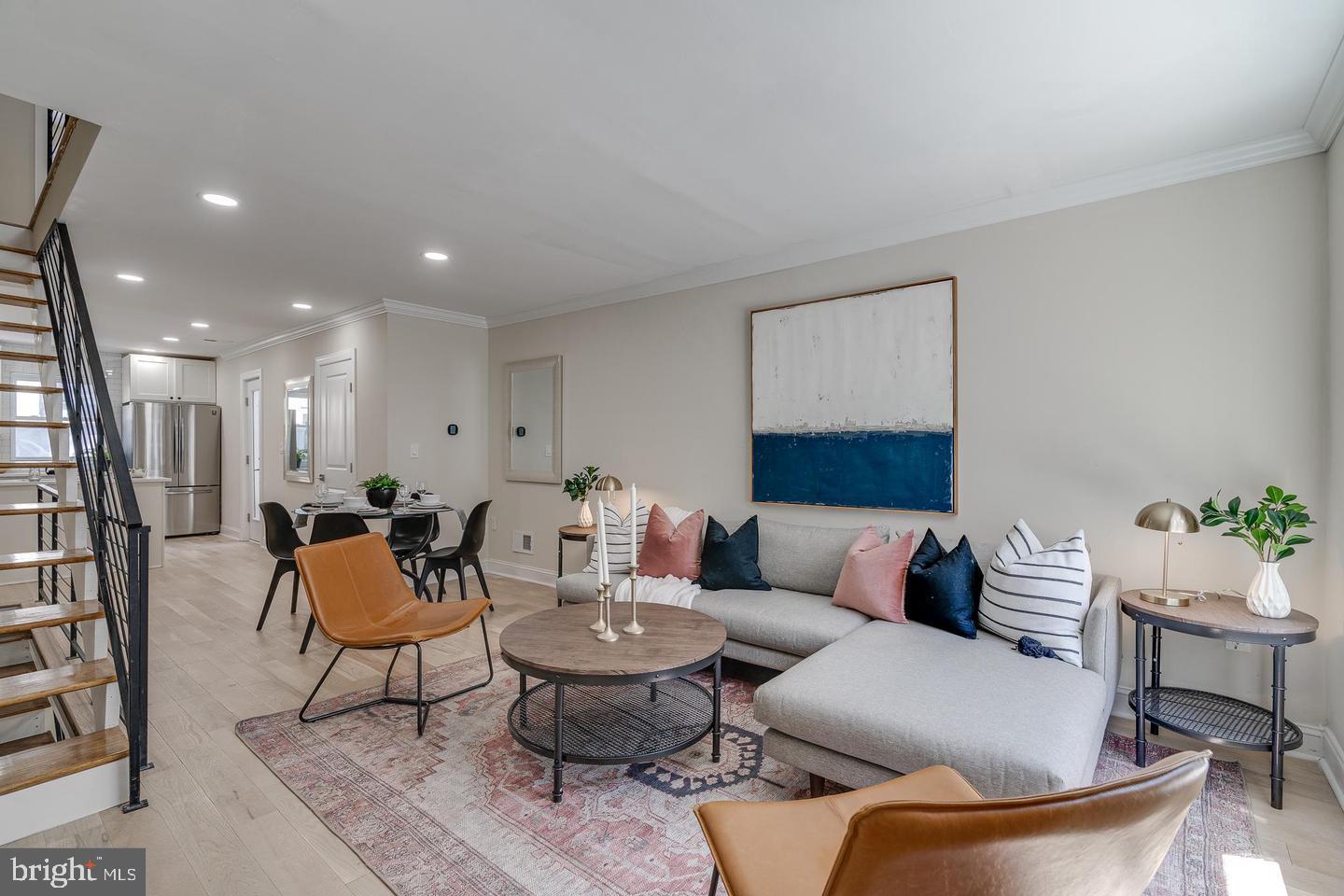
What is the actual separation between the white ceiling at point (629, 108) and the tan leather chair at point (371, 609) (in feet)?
5.85

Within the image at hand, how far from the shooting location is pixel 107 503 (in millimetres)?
2717

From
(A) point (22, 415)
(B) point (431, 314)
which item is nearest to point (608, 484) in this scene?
(B) point (431, 314)

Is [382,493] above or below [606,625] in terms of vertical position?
above

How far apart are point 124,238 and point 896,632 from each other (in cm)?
489

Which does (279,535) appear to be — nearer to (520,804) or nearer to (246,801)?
(246,801)

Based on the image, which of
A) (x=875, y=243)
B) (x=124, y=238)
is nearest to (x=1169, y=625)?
(x=875, y=243)

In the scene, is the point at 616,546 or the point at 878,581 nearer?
the point at 878,581

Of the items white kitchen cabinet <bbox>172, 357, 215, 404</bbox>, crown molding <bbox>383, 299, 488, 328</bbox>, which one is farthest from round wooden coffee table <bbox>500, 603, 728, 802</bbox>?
white kitchen cabinet <bbox>172, 357, 215, 404</bbox>

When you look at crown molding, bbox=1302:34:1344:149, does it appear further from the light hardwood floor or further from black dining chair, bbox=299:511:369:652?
black dining chair, bbox=299:511:369:652

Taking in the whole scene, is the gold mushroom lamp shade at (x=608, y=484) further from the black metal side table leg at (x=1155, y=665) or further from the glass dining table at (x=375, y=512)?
the black metal side table leg at (x=1155, y=665)

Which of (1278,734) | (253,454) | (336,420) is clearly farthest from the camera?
(253,454)

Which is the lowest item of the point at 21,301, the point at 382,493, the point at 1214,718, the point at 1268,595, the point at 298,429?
the point at 1214,718

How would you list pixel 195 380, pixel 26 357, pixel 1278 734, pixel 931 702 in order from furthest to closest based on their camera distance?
pixel 195 380
pixel 26 357
pixel 1278 734
pixel 931 702

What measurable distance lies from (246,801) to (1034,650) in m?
3.00
